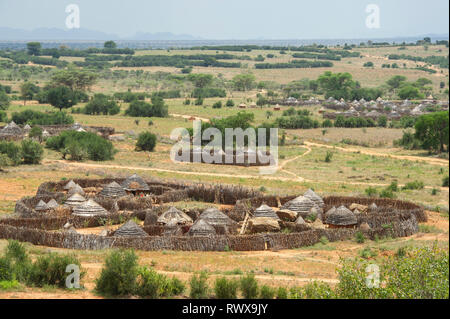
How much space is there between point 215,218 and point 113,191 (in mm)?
6407

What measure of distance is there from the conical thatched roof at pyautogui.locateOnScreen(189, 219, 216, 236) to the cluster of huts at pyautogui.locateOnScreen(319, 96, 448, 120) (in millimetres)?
45751

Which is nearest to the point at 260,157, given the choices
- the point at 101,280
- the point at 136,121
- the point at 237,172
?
the point at 237,172

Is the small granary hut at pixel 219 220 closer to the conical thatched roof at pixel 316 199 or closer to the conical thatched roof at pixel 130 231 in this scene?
the conical thatched roof at pixel 130 231

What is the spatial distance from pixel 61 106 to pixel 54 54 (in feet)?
276

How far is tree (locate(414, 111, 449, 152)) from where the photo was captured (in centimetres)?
4288

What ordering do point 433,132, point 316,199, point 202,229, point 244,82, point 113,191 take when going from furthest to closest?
point 244,82, point 433,132, point 113,191, point 316,199, point 202,229

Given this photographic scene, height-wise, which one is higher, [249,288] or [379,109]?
[249,288]

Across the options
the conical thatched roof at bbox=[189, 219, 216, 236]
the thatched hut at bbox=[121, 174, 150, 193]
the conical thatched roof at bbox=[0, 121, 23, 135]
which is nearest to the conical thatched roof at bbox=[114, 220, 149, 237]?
the conical thatched roof at bbox=[189, 219, 216, 236]

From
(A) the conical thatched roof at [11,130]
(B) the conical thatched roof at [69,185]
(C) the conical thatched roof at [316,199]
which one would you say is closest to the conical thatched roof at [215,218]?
(C) the conical thatched roof at [316,199]

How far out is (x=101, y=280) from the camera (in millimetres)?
13648

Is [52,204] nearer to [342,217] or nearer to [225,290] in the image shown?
[342,217]

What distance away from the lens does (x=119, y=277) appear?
44.1 ft

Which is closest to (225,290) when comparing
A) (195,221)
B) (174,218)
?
(195,221)

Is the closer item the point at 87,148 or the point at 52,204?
the point at 52,204
